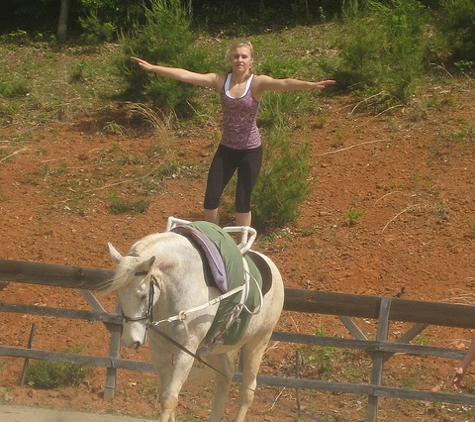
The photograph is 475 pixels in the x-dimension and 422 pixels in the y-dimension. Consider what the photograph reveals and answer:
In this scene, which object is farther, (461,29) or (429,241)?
(461,29)

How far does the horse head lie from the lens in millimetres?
3750

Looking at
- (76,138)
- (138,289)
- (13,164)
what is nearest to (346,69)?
(76,138)

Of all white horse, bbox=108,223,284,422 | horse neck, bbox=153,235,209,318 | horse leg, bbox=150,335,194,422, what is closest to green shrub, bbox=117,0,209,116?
white horse, bbox=108,223,284,422

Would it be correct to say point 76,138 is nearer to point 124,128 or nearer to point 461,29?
point 124,128

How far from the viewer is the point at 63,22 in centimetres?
1622

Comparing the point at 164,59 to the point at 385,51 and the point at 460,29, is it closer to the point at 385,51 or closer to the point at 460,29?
the point at 385,51

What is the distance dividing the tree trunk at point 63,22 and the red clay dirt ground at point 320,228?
201 inches

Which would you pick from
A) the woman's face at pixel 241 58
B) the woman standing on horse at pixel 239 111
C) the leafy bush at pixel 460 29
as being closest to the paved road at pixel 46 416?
the woman standing on horse at pixel 239 111

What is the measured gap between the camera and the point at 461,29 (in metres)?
11.7

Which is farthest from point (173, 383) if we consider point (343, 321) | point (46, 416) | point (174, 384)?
point (343, 321)

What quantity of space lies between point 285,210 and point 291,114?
252 cm

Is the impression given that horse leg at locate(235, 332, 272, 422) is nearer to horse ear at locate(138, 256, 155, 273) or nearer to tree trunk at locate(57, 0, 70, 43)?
horse ear at locate(138, 256, 155, 273)

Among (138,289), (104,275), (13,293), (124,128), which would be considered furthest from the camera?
(124,128)

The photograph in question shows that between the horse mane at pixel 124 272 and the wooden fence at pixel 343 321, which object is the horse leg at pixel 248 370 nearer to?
the wooden fence at pixel 343 321
